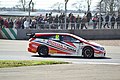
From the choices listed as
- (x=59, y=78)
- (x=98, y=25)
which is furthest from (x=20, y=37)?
(x=59, y=78)

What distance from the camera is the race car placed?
19.3 m

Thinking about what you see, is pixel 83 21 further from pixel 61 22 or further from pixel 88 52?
pixel 88 52

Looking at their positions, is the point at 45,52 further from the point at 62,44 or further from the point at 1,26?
the point at 1,26

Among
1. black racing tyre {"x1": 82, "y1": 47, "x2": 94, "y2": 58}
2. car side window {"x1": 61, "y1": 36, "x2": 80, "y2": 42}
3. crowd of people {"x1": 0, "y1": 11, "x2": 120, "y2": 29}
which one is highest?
crowd of people {"x1": 0, "y1": 11, "x2": 120, "y2": 29}

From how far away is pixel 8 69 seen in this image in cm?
1291

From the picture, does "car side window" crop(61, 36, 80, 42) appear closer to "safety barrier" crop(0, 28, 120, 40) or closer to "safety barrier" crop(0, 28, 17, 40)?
"safety barrier" crop(0, 28, 120, 40)

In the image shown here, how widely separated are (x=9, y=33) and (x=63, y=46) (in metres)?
13.9

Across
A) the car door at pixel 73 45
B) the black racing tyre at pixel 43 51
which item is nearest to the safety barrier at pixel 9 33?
the black racing tyre at pixel 43 51

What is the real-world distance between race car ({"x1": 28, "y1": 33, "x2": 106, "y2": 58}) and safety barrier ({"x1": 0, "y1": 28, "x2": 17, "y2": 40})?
1266cm

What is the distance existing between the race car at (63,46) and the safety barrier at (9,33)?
12665 millimetres

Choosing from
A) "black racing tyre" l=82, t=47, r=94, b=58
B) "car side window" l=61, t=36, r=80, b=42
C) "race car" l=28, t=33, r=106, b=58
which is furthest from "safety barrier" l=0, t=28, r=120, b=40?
"black racing tyre" l=82, t=47, r=94, b=58

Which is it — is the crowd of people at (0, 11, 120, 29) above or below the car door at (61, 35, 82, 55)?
above

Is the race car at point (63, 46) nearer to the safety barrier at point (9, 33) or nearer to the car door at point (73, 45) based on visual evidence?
the car door at point (73, 45)

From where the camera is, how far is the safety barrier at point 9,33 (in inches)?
1268
